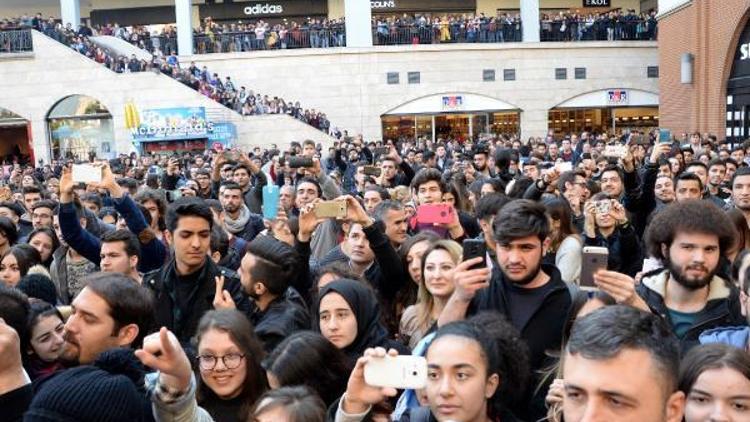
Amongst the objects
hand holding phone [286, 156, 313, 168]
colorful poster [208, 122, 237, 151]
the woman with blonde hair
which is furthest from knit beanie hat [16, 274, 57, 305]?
colorful poster [208, 122, 237, 151]

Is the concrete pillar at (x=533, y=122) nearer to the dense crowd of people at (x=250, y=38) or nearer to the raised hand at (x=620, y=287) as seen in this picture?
the dense crowd of people at (x=250, y=38)

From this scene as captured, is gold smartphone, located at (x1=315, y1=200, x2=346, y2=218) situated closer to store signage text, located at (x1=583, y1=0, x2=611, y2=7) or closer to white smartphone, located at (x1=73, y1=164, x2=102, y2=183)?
white smartphone, located at (x1=73, y1=164, x2=102, y2=183)

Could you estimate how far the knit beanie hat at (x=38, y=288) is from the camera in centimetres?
467

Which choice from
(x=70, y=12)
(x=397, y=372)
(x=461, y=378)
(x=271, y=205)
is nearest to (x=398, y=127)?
(x=70, y=12)

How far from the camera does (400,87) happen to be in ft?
107

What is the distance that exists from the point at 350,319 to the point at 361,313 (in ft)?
0.26

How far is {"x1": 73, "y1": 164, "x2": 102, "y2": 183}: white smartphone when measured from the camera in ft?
17.9

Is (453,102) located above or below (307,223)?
above

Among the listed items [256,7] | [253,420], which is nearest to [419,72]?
[256,7]

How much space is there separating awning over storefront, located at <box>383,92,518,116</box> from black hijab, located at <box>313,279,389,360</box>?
2942cm

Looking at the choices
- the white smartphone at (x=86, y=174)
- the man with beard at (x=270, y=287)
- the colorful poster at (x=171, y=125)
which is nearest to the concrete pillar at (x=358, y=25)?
the colorful poster at (x=171, y=125)

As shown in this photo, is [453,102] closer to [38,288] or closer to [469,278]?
[38,288]

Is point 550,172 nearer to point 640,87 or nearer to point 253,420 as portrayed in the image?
point 253,420

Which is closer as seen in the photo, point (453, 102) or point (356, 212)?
point (356, 212)
